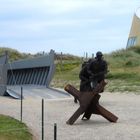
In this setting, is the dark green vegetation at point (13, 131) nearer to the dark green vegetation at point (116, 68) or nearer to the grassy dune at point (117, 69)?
the grassy dune at point (117, 69)

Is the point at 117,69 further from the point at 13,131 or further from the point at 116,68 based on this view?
the point at 13,131

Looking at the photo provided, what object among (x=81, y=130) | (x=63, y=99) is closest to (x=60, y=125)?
(x=81, y=130)

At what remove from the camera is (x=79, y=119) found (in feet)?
54.9

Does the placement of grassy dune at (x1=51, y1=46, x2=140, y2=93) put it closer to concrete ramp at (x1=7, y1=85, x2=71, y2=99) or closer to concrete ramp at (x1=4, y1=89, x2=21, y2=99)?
concrete ramp at (x1=7, y1=85, x2=71, y2=99)

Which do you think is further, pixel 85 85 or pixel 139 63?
pixel 139 63

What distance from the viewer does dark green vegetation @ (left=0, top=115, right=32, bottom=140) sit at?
12.2 meters

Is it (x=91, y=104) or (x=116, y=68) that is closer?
(x=91, y=104)

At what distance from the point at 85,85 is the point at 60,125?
9.55 ft

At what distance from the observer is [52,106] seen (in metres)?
21.2

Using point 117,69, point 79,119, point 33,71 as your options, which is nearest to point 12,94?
point 33,71

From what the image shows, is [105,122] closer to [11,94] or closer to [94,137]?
[94,137]

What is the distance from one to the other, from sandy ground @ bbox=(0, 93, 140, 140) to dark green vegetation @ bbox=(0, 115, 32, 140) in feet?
1.01

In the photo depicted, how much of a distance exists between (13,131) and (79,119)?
4.08m

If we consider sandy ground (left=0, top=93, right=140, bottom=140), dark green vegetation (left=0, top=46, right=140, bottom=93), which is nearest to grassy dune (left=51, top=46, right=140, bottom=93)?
dark green vegetation (left=0, top=46, right=140, bottom=93)
